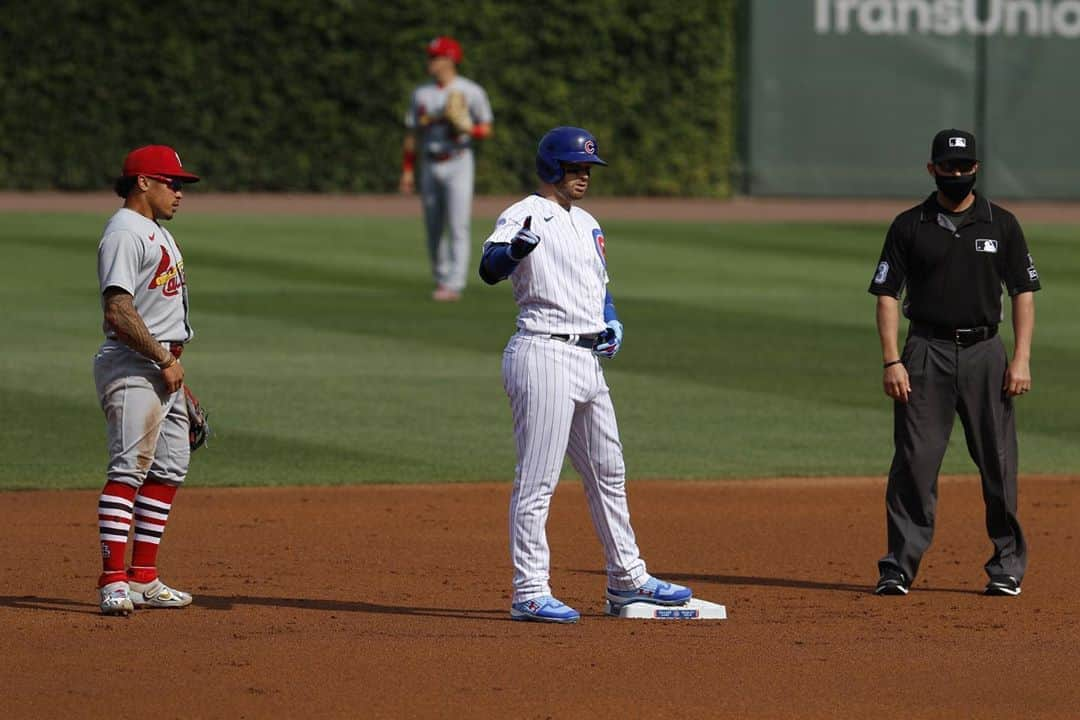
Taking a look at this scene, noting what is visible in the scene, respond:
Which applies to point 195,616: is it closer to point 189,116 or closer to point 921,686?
point 921,686

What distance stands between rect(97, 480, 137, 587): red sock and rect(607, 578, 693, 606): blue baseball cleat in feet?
6.04

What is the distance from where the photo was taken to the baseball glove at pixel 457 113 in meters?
17.8

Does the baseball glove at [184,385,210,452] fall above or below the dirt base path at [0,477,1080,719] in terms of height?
above

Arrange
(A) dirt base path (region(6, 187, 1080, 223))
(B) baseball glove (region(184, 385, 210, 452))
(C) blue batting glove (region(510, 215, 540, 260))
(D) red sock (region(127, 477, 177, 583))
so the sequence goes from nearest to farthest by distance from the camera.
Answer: (C) blue batting glove (region(510, 215, 540, 260))
(D) red sock (region(127, 477, 177, 583))
(B) baseball glove (region(184, 385, 210, 452))
(A) dirt base path (region(6, 187, 1080, 223))

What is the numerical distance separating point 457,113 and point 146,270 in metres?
10.5

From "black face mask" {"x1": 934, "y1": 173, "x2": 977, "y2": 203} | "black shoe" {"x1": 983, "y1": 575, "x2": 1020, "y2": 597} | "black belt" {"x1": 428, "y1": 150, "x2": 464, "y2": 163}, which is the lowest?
"black shoe" {"x1": 983, "y1": 575, "x2": 1020, "y2": 597}

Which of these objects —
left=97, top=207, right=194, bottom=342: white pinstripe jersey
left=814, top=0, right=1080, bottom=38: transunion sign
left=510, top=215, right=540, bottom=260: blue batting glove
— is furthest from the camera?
left=814, top=0, right=1080, bottom=38: transunion sign

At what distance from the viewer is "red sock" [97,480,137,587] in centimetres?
755

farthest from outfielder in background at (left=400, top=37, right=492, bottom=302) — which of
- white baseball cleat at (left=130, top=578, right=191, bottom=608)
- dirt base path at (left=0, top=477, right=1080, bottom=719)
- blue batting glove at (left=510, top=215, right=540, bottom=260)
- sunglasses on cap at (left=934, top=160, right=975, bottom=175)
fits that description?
blue batting glove at (left=510, top=215, right=540, bottom=260)

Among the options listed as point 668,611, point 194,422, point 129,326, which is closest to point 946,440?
point 668,611

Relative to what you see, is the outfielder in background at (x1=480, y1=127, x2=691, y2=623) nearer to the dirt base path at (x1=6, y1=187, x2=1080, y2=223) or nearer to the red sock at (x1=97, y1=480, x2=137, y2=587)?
the red sock at (x1=97, y1=480, x2=137, y2=587)

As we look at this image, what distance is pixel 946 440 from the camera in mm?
8164

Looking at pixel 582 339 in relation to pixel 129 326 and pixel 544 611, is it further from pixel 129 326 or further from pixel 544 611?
pixel 129 326

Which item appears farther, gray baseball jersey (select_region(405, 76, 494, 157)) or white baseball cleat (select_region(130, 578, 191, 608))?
gray baseball jersey (select_region(405, 76, 494, 157))
